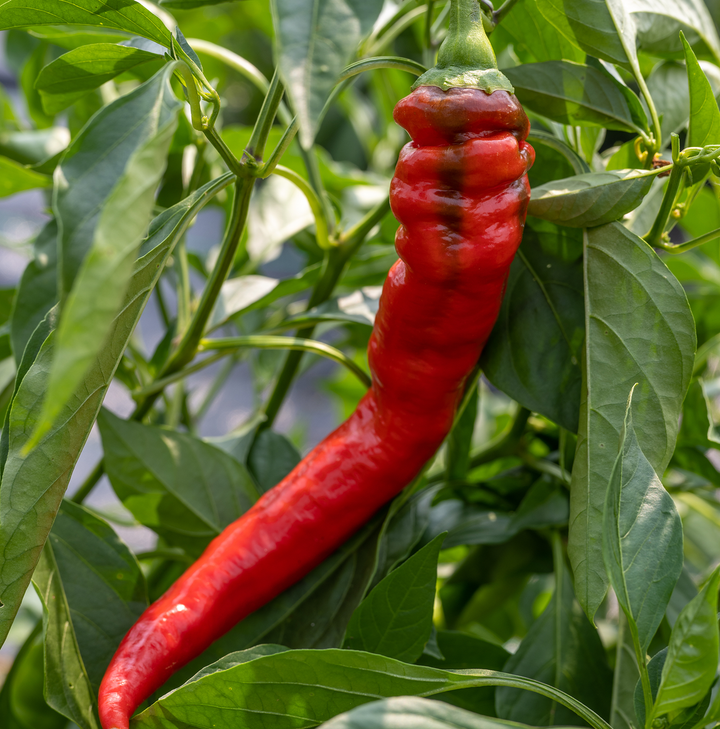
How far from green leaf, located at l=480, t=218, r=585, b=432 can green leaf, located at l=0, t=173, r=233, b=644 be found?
195 mm

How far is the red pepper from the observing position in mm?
318

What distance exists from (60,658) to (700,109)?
43cm

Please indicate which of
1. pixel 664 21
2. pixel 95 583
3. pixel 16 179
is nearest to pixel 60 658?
pixel 95 583

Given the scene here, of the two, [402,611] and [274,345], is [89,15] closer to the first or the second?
[274,345]

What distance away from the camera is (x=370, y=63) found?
35 cm

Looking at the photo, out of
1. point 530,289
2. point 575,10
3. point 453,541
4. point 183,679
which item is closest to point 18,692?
point 183,679

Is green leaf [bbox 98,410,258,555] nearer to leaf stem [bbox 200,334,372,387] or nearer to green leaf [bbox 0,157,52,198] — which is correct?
leaf stem [bbox 200,334,372,387]

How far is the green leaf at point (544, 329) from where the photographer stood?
1.27ft

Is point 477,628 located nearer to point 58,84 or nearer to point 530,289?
point 530,289

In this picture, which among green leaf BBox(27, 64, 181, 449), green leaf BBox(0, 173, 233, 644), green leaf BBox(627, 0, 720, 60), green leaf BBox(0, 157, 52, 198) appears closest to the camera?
green leaf BBox(27, 64, 181, 449)

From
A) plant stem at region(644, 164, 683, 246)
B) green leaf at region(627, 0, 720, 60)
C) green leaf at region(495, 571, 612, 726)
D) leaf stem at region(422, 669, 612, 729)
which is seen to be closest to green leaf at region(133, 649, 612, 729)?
leaf stem at region(422, 669, 612, 729)

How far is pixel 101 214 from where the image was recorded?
0.21m

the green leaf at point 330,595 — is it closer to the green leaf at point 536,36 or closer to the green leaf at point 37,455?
the green leaf at point 37,455

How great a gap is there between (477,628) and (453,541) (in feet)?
0.81
